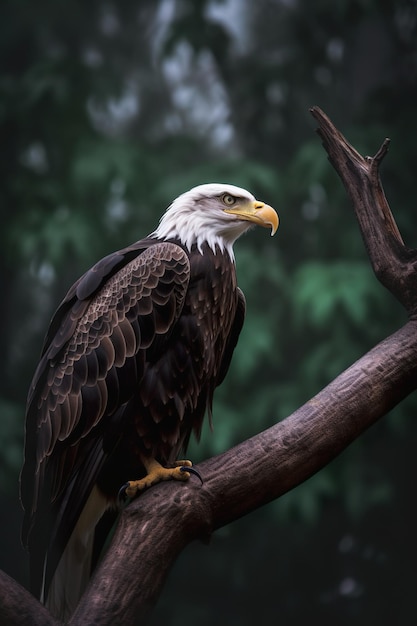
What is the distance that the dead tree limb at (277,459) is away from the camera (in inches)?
65.5

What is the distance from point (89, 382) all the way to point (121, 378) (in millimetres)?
90

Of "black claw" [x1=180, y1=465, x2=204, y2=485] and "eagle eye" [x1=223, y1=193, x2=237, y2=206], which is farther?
"eagle eye" [x1=223, y1=193, x2=237, y2=206]

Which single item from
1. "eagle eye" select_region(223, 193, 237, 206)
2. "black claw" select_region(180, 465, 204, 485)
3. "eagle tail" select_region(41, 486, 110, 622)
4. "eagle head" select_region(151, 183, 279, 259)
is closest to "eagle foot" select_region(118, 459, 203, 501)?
"black claw" select_region(180, 465, 204, 485)

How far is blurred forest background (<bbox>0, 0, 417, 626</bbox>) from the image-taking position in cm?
489

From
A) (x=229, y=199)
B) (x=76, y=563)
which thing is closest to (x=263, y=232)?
(x=229, y=199)

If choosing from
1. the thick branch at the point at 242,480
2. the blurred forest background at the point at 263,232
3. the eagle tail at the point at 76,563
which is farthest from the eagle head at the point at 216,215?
the blurred forest background at the point at 263,232

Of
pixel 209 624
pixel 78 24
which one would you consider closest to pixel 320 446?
pixel 209 624

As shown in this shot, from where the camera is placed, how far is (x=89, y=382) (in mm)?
2020

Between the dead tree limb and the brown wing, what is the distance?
0.23m

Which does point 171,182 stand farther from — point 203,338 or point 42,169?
point 203,338

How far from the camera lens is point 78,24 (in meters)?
6.68

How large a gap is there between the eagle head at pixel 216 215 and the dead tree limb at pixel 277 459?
274 millimetres

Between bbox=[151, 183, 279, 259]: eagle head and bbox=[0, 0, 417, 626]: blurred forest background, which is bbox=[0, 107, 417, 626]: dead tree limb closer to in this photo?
bbox=[151, 183, 279, 259]: eagle head

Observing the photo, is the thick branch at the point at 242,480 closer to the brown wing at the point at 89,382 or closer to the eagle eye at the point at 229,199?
the brown wing at the point at 89,382
